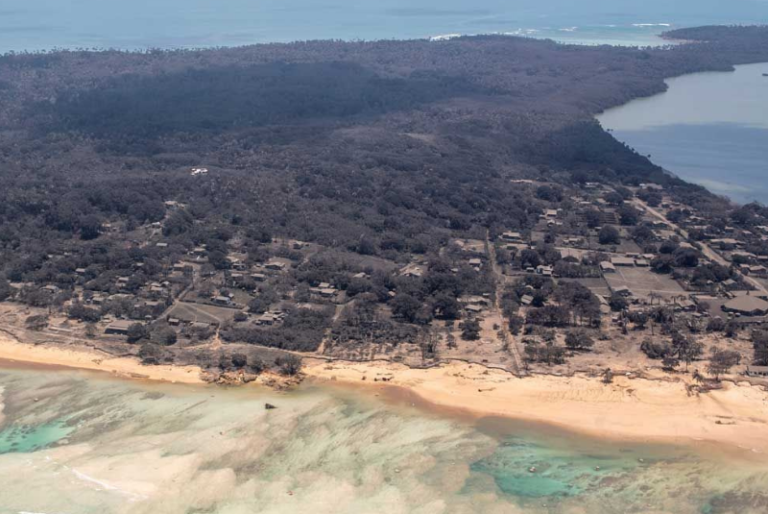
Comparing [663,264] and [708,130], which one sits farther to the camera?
[708,130]

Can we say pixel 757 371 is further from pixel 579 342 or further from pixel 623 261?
pixel 623 261

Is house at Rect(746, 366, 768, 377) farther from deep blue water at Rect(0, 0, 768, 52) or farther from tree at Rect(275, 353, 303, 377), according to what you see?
deep blue water at Rect(0, 0, 768, 52)

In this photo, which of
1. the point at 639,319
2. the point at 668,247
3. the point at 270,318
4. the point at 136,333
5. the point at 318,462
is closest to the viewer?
the point at 318,462

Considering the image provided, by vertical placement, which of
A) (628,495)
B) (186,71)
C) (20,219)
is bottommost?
(628,495)

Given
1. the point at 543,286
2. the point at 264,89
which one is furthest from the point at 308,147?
the point at 543,286

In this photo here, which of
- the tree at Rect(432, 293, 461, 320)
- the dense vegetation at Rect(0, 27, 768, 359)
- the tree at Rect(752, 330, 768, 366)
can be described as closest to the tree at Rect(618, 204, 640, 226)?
the dense vegetation at Rect(0, 27, 768, 359)

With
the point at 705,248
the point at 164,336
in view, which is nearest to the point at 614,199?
the point at 705,248

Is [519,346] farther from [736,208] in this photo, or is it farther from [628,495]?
[736,208]
